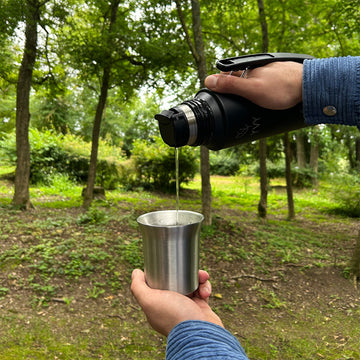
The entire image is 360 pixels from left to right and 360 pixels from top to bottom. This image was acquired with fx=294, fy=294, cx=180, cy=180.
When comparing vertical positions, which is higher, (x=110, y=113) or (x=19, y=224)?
(x=110, y=113)

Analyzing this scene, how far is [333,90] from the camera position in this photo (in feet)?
3.06

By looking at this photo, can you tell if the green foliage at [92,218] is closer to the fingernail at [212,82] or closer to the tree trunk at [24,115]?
the tree trunk at [24,115]

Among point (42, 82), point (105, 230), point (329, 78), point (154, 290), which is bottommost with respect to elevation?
point (105, 230)

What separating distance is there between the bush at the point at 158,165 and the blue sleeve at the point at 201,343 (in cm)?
982

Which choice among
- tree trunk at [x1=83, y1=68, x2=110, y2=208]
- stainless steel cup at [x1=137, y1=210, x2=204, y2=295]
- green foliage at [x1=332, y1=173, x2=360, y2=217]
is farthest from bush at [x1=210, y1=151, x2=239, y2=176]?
stainless steel cup at [x1=137, y1=210, x2=204, y2=295]

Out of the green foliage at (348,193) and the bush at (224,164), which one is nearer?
the green foliage at (348,193)

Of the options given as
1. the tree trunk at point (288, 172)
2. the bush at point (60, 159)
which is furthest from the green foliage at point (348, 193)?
the bush at point (60, 159)

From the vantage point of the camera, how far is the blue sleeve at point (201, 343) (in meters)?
0.81

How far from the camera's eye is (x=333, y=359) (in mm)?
2873

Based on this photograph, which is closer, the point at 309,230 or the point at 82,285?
the point at 82,285

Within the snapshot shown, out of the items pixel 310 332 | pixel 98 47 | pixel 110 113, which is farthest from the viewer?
pixel 110 113

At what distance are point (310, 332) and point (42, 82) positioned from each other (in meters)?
7.10

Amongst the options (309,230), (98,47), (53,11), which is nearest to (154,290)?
(98,47)

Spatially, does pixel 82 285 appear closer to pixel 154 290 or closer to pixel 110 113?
pixel 154 290
